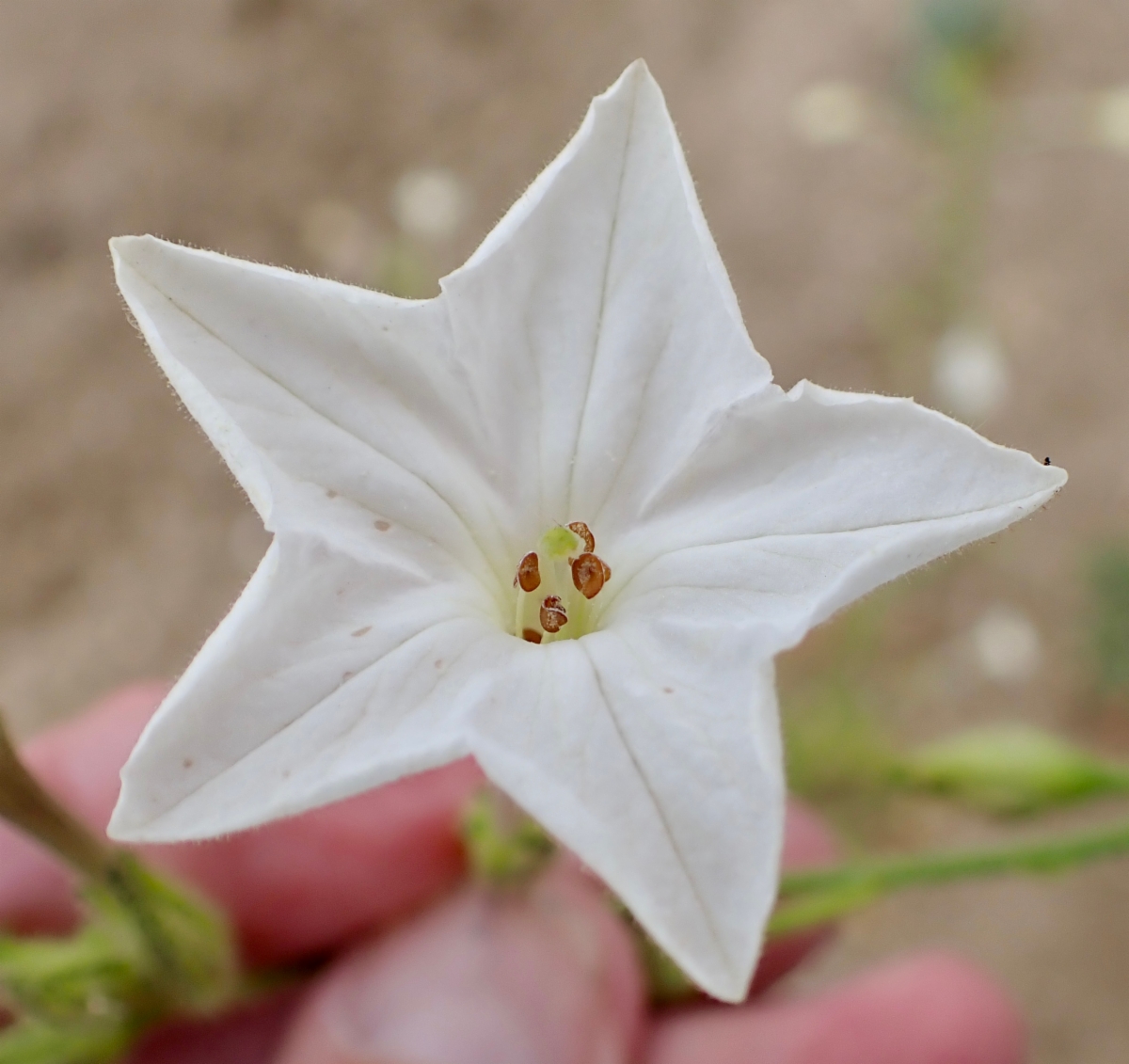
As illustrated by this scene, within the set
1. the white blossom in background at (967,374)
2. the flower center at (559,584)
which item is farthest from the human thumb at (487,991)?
the white blossom in background at (967,374)

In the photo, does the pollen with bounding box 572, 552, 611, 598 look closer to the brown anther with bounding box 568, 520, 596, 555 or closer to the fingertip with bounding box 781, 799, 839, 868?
the brown anther with bounding box 568, 520, 596, 555

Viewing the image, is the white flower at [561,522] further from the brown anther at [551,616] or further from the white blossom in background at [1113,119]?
the white blossom in background at [1113,119]

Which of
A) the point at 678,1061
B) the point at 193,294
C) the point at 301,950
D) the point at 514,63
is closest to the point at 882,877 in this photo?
the point at 678,1061

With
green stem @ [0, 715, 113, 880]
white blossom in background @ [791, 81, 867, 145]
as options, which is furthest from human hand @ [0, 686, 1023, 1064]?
white blossom in background @ [791, 81, 867, 145]

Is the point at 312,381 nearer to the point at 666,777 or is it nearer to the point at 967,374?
the point at 666,777

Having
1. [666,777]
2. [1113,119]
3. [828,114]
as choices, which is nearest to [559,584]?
[666,777]

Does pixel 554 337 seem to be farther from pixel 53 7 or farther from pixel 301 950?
pixel 53 7

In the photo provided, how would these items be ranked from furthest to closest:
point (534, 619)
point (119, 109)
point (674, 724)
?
1. point (119, 109)
2. point (534, 619)
3. point (674, 724)
